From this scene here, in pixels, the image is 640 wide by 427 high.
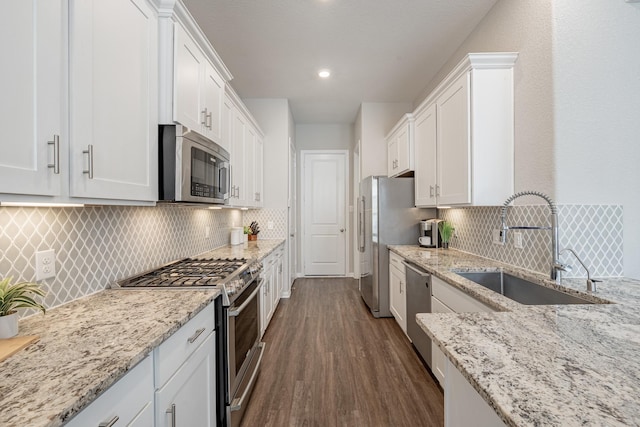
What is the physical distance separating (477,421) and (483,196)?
66.8 inches

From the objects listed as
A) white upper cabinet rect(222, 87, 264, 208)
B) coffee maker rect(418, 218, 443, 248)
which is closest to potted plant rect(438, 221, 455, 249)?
coffee maker rect(418, 218, 443, 248)

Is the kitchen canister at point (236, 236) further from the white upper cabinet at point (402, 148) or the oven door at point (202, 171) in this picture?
the white upper cabinet at point (402, 148)

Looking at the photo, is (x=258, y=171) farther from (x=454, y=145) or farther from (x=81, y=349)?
(x=81, y=349)

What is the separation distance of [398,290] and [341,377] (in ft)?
3.93

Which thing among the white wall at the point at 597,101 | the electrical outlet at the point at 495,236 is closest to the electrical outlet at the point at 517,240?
the electrical outlet at the point at 495,236

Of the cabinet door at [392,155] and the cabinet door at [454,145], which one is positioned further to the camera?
the cabinet door at [392,155]

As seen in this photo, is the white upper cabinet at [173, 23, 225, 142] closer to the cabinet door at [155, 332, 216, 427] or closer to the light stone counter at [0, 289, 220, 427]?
the light stone counter at [0, 289, 220, 427]

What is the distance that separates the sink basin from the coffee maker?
1.23 m

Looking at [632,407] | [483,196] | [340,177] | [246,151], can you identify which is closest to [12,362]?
[632,407]

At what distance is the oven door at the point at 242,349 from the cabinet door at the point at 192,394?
0.12 metres

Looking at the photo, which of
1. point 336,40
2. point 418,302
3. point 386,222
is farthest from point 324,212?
point 418,302

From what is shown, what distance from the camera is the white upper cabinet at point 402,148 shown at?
3.57 m

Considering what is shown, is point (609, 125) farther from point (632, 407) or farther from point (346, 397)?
point (346, 397)

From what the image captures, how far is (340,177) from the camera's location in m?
5.96
